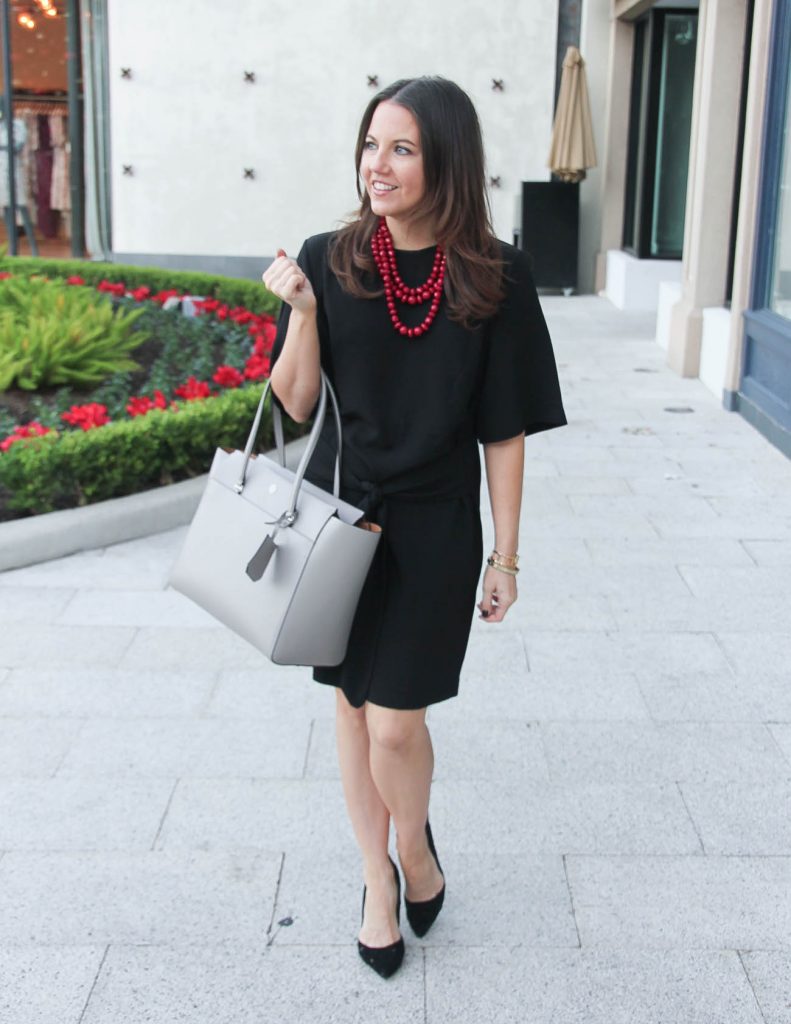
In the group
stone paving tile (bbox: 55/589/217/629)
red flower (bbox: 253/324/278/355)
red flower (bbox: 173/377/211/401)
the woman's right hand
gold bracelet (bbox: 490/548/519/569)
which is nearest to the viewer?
the woman's right hand

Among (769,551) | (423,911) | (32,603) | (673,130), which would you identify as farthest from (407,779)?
(673,130)

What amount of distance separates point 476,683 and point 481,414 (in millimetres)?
1900

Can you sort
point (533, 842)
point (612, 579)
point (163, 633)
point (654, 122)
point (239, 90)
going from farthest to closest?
point (239, 90) < point (654, 122) < point (612, 579) < point (163, 633) < point (533, 842)

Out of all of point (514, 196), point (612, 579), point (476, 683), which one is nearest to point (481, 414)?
point (476, 683)

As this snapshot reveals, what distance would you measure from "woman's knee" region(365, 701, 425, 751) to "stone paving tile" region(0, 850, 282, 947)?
0.59 m

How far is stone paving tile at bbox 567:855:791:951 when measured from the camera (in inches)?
115

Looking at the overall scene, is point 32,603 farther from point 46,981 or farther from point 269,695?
point 46,981

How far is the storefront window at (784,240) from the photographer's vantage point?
26.1 ft

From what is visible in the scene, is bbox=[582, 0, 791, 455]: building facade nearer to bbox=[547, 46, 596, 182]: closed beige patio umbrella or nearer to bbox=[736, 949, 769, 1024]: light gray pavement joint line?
bbox=[547, 46, 596, 182]: closed beige patio umbrella

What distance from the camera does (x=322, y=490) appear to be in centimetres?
255

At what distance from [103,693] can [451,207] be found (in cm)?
238

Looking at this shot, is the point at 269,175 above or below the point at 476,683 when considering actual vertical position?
above

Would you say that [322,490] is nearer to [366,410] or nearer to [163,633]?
[366,410]

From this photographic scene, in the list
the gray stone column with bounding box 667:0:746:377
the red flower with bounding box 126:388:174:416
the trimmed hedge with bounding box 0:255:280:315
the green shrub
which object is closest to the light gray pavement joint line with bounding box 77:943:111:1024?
the red flower with bounding box 126:388:174:416
